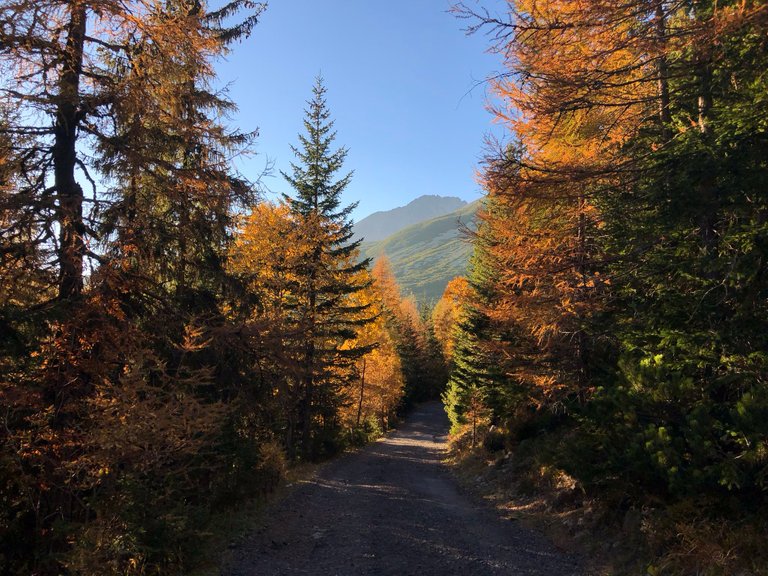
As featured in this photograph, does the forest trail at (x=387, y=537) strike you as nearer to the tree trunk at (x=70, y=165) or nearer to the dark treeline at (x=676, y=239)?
the dark treeline at (x=676, y=239)

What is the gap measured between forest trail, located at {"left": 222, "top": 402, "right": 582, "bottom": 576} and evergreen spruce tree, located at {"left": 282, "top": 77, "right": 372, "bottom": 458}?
4397mm

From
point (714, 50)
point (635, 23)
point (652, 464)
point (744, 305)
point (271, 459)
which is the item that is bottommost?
point (271, 459)

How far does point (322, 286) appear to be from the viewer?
19125mm

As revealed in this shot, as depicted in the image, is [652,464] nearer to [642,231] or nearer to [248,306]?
[642,231]

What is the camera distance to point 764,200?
565 cm

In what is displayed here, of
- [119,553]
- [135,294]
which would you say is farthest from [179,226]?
[119,553]

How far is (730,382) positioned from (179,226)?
8925mm

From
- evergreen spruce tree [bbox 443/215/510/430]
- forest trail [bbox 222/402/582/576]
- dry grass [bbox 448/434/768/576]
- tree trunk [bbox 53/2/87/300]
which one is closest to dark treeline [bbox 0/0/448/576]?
tree trunk [bbox 53/2/87/300]

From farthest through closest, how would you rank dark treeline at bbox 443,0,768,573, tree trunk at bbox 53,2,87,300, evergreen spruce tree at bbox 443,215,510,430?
1. evergreen spruce tree at bbox 443,215,510,430
2. tree trunk at bbox 53,2,87,300
3. dark treeline at bbox 443,0,768,573

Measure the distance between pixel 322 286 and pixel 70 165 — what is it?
12.4 metres

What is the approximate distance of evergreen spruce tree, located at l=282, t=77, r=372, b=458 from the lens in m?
18.9

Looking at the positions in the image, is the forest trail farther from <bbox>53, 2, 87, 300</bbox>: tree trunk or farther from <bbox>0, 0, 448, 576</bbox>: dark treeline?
<bbox>53, 2, 87, 300</bbox>: tree trunk

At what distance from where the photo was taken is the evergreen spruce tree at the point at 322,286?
18.9m

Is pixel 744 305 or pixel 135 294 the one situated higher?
pixel 135 294
